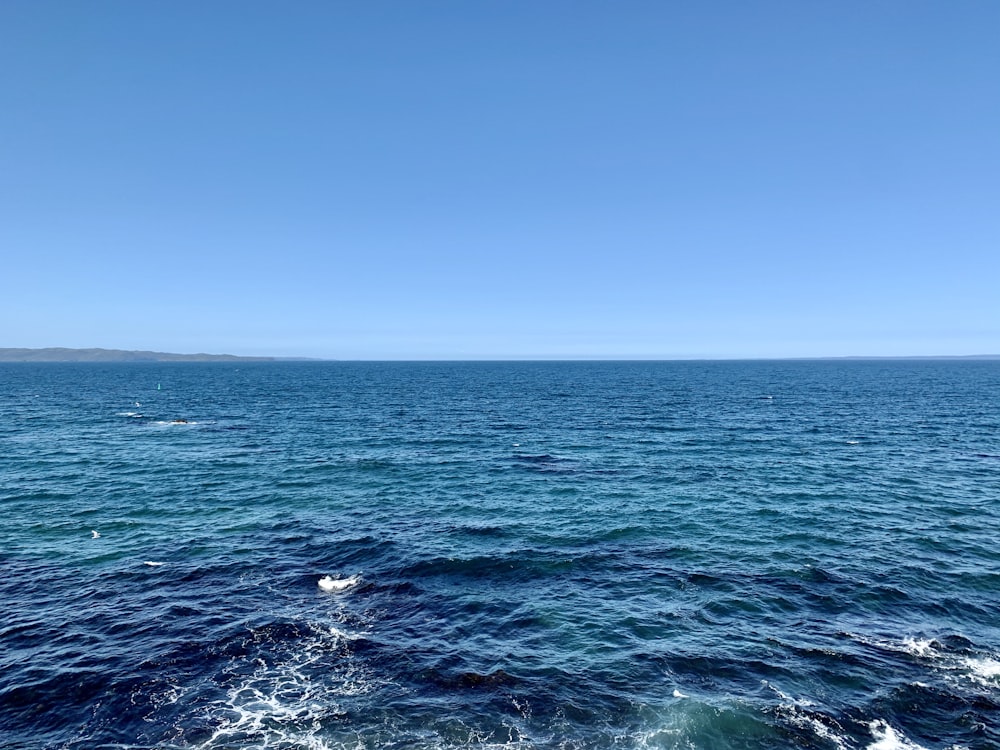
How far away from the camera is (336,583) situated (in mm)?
38688

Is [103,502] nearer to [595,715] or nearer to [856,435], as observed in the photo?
[595,715]

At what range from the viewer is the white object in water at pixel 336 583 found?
3806cm

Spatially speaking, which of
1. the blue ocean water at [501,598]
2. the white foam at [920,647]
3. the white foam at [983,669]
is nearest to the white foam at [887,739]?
the blue ocean water at [501,598]

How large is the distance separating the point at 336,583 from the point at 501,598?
36.6ft

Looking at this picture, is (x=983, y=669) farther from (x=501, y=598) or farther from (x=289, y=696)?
(x=289, y=696)

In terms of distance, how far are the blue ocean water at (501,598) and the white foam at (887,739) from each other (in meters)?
0.11

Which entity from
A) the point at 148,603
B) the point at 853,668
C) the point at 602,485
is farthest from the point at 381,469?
the point at 853,668

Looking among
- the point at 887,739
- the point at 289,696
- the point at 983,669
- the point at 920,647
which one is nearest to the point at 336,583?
the point at 289,696

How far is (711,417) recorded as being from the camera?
117m

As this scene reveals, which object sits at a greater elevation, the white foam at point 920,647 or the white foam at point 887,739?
the white foam at point 920,647

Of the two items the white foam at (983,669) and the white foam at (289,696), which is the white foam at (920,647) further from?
the white foam at (289,696)

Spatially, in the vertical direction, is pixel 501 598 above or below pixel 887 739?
above

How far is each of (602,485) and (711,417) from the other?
62.2 metres

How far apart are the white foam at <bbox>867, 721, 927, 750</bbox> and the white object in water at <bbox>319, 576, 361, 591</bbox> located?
29387mm
